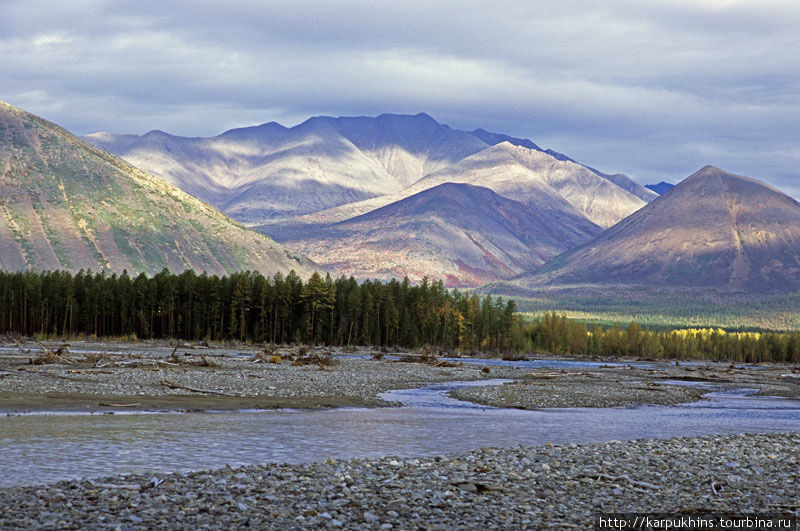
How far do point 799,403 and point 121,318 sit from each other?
107 meters

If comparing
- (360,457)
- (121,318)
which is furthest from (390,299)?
(360,457)

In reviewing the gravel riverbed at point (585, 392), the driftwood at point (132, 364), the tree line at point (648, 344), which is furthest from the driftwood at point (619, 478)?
the tree line at point (648, 344)

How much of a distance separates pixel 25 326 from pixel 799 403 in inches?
4436

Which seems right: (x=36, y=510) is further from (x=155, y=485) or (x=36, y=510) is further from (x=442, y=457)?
(x=442, y=457)

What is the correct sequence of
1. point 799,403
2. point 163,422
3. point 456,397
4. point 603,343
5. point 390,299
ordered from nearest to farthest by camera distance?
point 163,422 → point 456,397 → point 799,403 → point 390,299 → point 603,343

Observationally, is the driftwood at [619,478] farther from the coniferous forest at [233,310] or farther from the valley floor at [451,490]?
the coniferous forest at [233,310]

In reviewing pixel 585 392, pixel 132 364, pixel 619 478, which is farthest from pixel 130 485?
pixel 585 392

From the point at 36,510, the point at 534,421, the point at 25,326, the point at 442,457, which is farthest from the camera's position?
the point at 25,326

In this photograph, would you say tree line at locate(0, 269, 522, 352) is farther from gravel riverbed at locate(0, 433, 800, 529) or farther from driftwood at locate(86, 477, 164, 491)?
driftwood at locate(86, 477, 164, 491)

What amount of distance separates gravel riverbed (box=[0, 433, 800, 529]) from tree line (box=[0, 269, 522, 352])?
108 meters

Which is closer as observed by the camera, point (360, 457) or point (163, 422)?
point (360, 457)

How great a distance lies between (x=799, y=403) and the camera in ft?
212

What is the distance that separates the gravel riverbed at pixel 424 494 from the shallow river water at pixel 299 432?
3777 mm

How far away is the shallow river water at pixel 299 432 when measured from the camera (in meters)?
26.2
